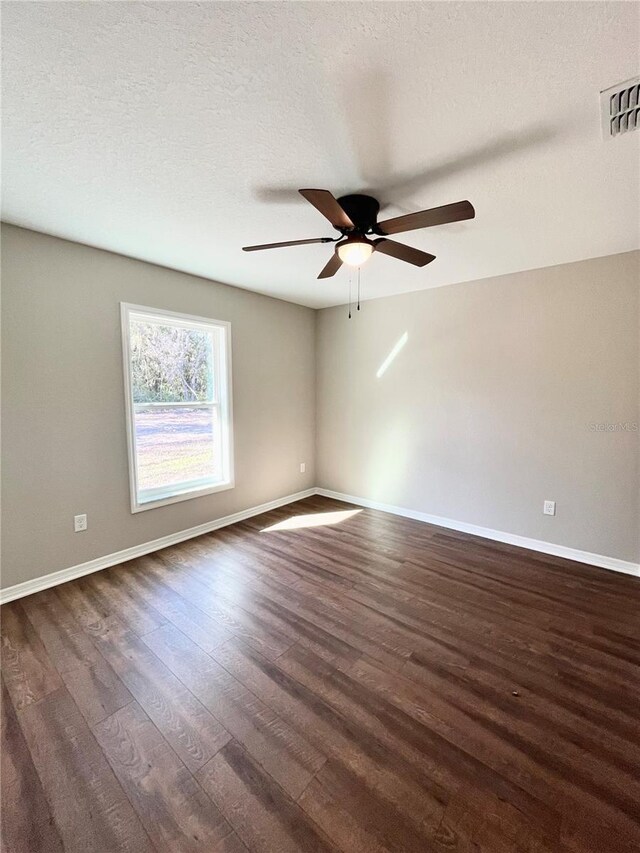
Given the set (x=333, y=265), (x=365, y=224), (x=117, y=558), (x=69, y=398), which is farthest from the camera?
(x=117, y=558)

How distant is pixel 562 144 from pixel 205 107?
1.55 m

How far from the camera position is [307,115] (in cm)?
136

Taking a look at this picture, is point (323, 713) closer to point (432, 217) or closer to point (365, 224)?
point (432, 217)

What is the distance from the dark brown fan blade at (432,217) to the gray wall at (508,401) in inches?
63.5

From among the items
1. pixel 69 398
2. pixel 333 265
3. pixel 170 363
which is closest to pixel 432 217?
pixel 333 265

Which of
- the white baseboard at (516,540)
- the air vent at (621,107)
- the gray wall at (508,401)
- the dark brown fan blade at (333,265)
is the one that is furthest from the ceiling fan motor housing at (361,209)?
the white baseboard at (516,540)

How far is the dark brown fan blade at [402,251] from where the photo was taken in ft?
6.42

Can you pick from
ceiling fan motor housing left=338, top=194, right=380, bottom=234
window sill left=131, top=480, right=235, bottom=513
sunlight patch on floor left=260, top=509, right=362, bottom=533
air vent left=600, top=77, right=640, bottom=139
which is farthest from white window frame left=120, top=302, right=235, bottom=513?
air vent left=600, top=77, right=640, bottom=139

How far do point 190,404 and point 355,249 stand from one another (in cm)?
225

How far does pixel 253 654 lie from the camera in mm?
1859

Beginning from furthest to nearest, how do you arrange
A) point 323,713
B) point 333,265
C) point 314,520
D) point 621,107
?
1. point 314,520
2. point 333,265
3. point 323,713
4. point 621,107

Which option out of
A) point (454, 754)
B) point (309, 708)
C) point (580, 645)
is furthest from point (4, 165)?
point (580, 645)

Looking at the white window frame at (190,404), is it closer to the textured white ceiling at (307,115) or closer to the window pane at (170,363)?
the window pane at (170,363)

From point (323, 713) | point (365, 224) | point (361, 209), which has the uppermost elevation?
point (361, 209)
